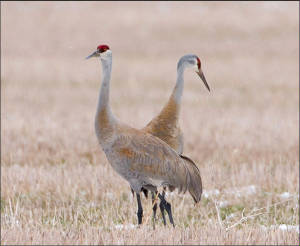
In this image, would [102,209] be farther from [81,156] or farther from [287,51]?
[287,51]

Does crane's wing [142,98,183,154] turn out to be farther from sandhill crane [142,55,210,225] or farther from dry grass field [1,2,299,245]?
dry grass field [1,2,299,245]

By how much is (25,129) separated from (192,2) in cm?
2954

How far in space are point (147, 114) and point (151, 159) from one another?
30.3 ft

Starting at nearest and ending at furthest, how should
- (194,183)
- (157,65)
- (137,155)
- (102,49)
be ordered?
1. (102,49)
2. (137,155)
3. (194,183)
4. (157,65)

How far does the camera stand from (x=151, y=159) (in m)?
5.23

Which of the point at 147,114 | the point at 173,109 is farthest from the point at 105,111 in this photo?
the point at 147,114

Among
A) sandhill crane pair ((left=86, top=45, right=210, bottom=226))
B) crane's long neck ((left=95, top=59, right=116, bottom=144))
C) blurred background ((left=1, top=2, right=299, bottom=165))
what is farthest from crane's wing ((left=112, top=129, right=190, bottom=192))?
blurred background ((left=1, top=2, right=299, bottom=165))

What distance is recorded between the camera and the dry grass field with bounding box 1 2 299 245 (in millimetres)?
5910

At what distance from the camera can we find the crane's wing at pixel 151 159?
16.9 feet

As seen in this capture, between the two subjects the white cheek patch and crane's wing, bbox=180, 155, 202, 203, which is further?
crane's wing, bbox=180, 155, 202, 203

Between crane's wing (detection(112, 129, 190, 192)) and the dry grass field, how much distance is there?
429mm

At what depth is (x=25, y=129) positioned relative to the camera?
463 inches

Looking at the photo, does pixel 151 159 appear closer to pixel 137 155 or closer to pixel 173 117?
pixel 137 155

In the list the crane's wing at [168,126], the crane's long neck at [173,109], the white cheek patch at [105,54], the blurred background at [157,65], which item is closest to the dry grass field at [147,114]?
the blurred background at [157,65]
